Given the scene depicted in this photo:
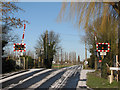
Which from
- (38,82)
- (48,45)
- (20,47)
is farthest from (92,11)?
(48,45)

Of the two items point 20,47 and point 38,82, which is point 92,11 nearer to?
point 38,82

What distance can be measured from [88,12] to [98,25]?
14.6 inches

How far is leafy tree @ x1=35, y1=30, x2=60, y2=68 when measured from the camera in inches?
1329

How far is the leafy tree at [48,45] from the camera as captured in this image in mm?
33756

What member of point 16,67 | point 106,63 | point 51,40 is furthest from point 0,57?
point 51,40

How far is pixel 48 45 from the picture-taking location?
34.8 meters

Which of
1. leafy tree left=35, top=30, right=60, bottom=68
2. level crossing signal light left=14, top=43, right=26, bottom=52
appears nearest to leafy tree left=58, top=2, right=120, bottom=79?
level crossing signal light left=14, top=43, right=26, bottom=52

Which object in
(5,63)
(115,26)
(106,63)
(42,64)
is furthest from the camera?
(42,64)

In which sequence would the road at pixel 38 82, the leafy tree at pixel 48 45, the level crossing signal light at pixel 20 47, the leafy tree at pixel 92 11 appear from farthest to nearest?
the leafy tree at pixel 48 45 → the level crossing signal light at pixel 20 47 → the road at pixel 38 82 → the leafy tree at pixel 92 11

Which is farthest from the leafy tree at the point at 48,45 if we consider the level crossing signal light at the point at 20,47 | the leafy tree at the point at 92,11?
the leafy tree at the point at 92,11

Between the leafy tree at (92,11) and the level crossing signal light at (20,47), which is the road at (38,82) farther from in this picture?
the leafy tree at (92,11)

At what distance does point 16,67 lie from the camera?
21672mm

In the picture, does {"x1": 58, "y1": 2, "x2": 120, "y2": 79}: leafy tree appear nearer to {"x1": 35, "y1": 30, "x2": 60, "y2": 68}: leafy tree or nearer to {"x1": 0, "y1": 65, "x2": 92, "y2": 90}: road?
{"x1": 0, "y1": 65, "x2": 92, "y2": 90}: road

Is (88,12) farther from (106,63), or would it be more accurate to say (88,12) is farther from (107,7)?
(106,63)
